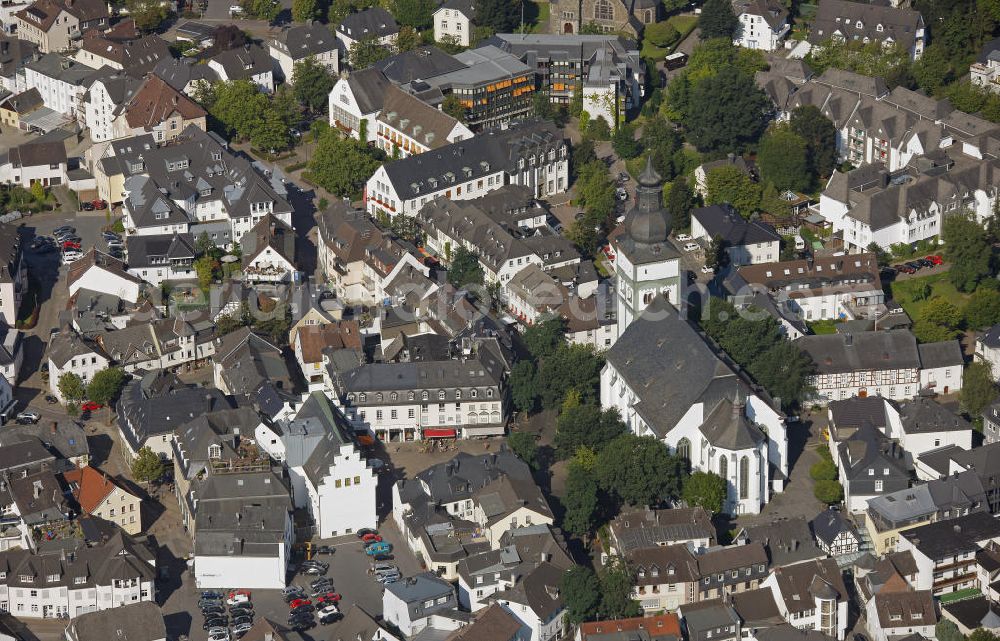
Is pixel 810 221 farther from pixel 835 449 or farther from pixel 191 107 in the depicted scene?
pixel 191 107

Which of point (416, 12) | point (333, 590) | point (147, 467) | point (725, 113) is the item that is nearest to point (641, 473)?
point (333, 590)

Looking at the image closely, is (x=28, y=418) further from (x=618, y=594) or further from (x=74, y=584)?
(x=618, y=594)

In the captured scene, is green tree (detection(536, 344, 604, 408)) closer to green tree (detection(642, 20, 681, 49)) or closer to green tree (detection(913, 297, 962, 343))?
green tree (detection(913, 297, 962, 343))

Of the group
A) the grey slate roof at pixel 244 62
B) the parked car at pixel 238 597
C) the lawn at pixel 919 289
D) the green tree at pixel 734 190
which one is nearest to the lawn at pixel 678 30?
the green tree at pixel 734 190

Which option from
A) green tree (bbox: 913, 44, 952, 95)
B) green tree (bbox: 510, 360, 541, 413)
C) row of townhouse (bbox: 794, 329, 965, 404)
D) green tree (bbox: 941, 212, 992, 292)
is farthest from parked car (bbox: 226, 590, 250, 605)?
green tree (bbox: 913, 44, 952, 95)

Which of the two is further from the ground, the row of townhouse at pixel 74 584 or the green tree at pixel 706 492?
the green tree at pixel 706 492

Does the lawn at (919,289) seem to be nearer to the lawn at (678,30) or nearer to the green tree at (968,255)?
the green tree at (968,255)
